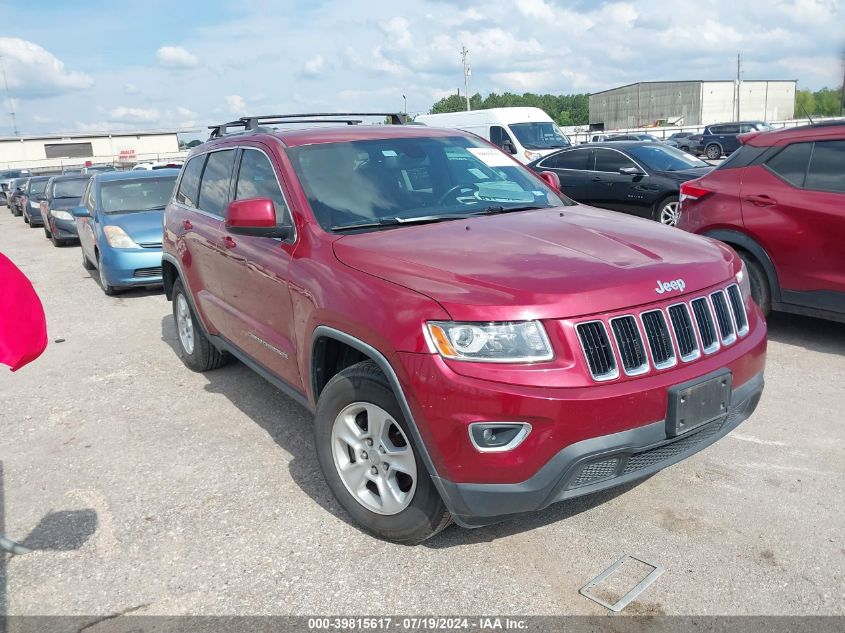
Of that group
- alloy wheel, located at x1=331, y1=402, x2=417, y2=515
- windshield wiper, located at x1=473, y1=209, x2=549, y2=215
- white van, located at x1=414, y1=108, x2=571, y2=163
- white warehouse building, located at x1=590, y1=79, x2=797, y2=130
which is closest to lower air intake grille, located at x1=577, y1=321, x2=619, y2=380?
alloy wheel, located at x1=331, y1=402, x2=417, y2=515

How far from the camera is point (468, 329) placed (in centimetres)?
284

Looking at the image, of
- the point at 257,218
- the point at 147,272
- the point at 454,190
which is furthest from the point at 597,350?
the point at 147,272

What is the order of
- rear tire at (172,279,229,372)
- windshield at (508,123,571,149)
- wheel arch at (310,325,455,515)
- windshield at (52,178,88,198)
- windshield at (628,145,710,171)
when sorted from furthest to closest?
windshield at (508,123,571,149), windshield at (52,178,88,198), windshield at (628,145,710,171), rear tire at (172,279,229,372), wheel arch at (310,325,455,515)

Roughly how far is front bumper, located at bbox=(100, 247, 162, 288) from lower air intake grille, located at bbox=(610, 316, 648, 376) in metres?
7.89

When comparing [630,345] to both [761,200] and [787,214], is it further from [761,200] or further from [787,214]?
[761,200]

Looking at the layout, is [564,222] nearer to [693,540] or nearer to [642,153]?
[693,540]

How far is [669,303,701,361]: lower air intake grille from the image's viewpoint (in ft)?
10.1

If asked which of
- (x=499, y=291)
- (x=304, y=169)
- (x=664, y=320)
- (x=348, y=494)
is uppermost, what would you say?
(x=304, y=169)

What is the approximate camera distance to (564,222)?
3.85 metres

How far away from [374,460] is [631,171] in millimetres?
9208

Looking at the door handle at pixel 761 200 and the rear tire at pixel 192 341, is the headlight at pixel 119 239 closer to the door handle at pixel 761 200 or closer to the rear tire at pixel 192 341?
the rear tire at pixel 192 341

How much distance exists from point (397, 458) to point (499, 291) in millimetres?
869

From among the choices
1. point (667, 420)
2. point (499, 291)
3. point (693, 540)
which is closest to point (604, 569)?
point (693, 540)

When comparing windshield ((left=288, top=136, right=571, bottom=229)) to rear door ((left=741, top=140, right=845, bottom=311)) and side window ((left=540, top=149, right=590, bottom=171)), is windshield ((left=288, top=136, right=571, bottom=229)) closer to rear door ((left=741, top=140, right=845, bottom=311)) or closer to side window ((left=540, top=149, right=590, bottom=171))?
rear door ((left=741, top=140, right=845, bottom=311))
